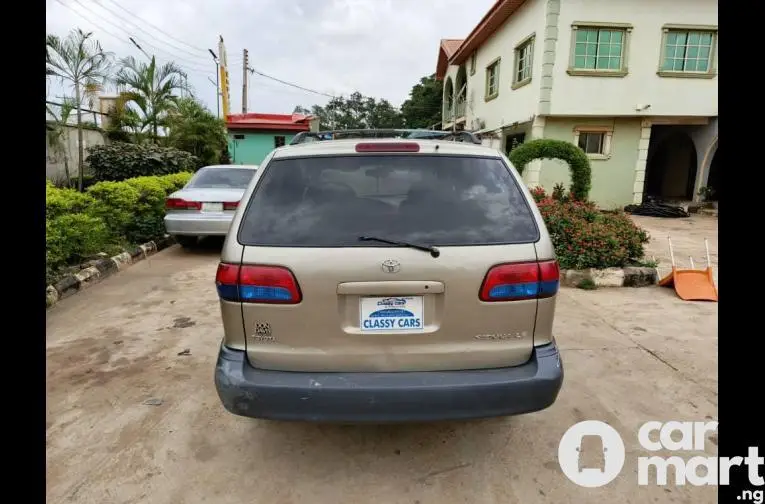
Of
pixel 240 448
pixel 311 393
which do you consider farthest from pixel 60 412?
pixel 311 393

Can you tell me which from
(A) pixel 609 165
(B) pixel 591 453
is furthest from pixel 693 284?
(A) pixel 609 165

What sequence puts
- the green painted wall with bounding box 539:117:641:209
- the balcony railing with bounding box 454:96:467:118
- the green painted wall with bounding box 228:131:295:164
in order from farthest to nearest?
the balcony railing with bounding box 454:96:467:118
the green painted wall with bounding box 228:131:295:164
the green painted wall with bounding box 539:117:641:209

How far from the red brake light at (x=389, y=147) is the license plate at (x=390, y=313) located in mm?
760

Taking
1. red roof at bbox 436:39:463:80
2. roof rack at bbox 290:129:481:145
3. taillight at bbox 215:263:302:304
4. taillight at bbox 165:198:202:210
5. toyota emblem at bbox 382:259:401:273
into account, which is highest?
red roof at bbox 436:39:463:80

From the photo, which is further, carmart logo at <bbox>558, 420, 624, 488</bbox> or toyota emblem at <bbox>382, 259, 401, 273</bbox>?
carmart logo at <bbox>558, 420, 624, 488</bbox>

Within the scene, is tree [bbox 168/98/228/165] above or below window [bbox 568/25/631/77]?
below

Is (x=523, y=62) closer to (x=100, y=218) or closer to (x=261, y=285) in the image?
(x=100, y=218)

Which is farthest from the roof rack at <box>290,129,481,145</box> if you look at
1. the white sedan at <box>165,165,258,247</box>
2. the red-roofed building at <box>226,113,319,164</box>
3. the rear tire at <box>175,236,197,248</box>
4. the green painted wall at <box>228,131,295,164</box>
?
the green painted wall at <box>228,131,295,164</box>

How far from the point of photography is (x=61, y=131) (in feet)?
35.8

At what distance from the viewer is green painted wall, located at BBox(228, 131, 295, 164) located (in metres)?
17.9

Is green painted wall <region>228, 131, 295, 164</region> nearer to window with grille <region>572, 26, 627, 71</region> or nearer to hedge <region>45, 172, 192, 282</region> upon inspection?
hedge <region>45, 172, 192, 282</region>

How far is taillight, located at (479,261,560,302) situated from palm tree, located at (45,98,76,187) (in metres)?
11.5

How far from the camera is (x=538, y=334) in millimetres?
2143

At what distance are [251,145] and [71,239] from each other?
525 inches
